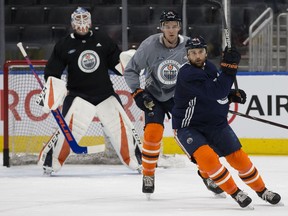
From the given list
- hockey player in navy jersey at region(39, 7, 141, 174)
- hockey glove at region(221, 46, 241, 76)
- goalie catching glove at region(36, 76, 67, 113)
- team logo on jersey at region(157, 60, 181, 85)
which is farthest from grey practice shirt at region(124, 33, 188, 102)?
hockey player in navy jersey at region(39, 7, 141, 174)

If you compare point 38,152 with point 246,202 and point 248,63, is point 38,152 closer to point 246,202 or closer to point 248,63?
point 248,63

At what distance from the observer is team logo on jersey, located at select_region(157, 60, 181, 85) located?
5.88 meters

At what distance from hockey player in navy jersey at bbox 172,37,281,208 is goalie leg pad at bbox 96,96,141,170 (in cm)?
206

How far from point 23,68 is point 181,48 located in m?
2.76

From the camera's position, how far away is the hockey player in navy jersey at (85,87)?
717 cm

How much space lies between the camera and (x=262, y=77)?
882cm

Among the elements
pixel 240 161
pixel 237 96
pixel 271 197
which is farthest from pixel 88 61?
pixel 271 197

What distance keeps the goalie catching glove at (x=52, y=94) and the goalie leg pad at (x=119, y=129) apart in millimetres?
382

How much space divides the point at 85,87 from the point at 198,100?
2.22 metres

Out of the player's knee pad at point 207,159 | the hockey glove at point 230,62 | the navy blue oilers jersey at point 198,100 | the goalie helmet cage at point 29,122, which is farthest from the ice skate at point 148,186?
the goalie helmet cage at point 29,122

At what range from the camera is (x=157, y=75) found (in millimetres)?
5891

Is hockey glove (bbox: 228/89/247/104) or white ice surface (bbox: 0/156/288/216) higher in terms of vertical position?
hockey glove (bbox: 228/89/247/104)

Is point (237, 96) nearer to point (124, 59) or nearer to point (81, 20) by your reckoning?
point (124, 59)

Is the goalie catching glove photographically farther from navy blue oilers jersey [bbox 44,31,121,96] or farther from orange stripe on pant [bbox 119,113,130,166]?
orange stripe on pant [bbox 119,113,130,166]
